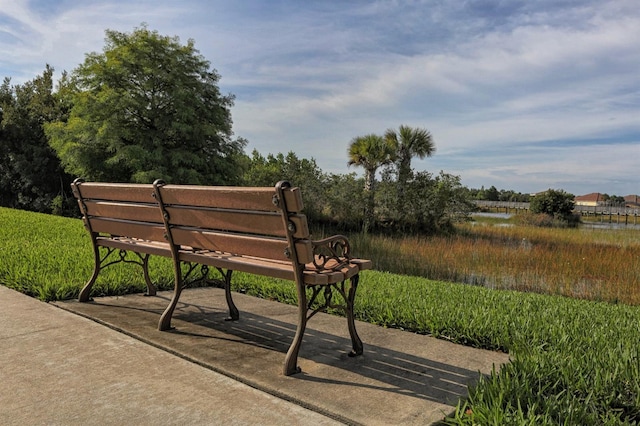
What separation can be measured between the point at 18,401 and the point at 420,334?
9.14 ft

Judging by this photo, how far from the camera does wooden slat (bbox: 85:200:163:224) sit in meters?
4.00

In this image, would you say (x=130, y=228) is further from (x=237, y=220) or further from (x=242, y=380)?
(x=242, y=380)

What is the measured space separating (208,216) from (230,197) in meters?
0.35

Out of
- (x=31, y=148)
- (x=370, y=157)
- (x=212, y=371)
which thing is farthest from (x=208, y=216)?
(x=31, y=148)

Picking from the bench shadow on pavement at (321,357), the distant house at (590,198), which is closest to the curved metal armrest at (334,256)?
the bench shadow on pavement at (321,357)

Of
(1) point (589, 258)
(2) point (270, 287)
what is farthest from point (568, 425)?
(1) point (589, 258)

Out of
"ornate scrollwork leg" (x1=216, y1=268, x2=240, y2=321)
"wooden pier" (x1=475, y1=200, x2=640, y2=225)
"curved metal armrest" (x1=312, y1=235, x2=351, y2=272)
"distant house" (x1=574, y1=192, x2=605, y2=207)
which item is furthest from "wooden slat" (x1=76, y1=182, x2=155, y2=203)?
"distant house" (x1=574, y1=192, x2=605, y2=207)

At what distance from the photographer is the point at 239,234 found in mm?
3346

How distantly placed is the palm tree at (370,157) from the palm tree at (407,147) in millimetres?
485

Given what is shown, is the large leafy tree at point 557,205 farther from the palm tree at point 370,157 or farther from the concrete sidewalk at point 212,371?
the concrete sidewalk at point 212,371

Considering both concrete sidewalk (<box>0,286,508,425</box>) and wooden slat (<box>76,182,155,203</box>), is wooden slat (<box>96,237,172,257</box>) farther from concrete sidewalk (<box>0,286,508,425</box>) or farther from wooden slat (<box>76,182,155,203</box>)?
concrete sidewalk (<box>0,286,508,425</box>)

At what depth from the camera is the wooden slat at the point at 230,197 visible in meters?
2.77

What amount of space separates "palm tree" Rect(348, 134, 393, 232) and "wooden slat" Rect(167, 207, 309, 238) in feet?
83.9

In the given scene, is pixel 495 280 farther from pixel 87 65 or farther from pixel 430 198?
pixel 87 65
